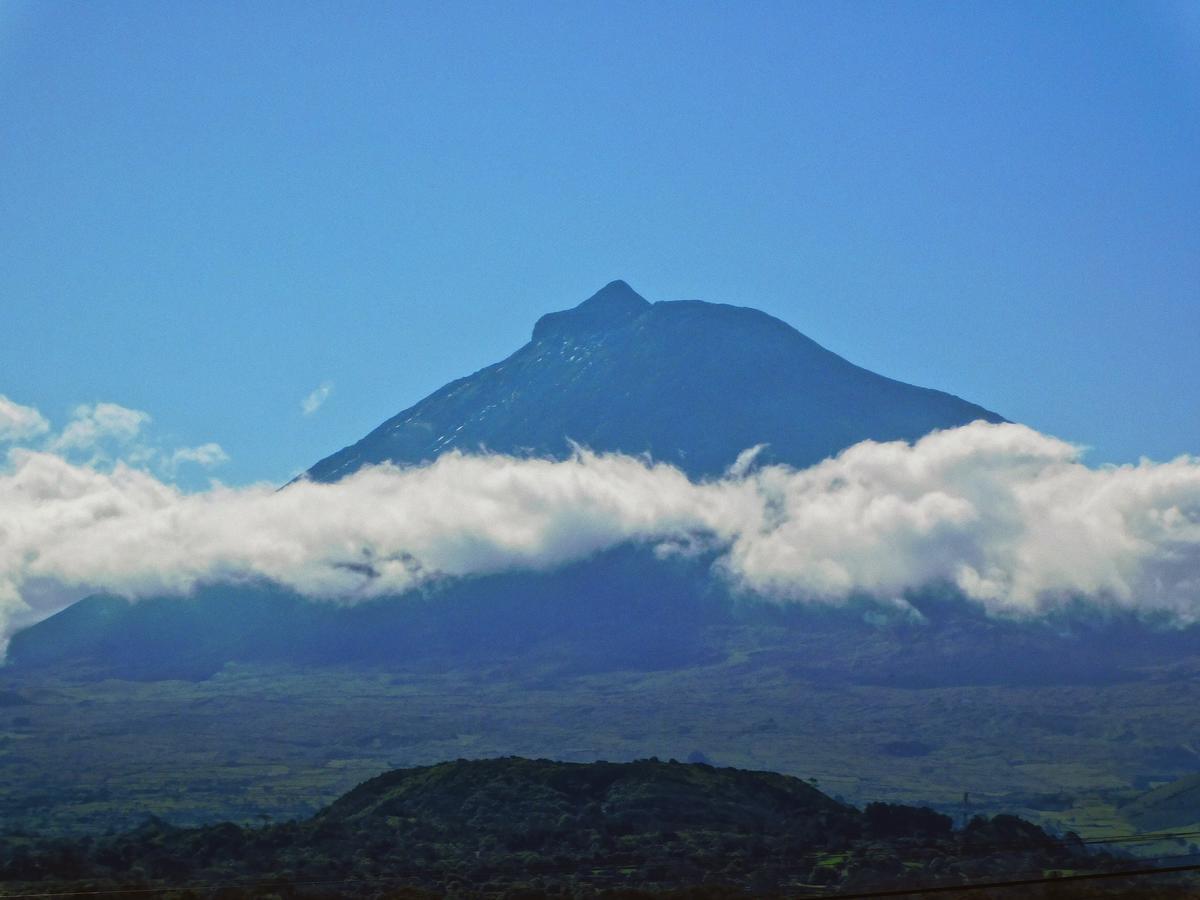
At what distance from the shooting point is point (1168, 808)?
146875 millimetres

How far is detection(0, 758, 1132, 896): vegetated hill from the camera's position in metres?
67.9

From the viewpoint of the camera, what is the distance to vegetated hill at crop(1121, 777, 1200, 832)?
143 meters

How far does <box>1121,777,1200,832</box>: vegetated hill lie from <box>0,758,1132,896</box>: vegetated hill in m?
50.6

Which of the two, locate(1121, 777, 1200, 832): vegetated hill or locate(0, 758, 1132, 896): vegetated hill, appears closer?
locate(0, 758, 1132, 896): vegetated hill

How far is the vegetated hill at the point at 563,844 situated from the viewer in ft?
223

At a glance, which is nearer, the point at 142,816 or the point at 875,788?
the point at 142,816

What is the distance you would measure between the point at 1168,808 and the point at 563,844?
80.2 m

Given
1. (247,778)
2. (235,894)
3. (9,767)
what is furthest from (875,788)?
(235,894)

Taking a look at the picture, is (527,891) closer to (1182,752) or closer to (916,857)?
(916,857)

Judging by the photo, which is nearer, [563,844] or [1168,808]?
[563,844]

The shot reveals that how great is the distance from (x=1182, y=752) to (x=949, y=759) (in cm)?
2703

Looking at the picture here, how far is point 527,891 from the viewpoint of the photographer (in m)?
62.8

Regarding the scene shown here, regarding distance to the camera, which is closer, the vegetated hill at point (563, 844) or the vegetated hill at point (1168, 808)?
the vegetated hill at point (563, 844)

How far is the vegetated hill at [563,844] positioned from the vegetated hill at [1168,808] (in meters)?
50.6
